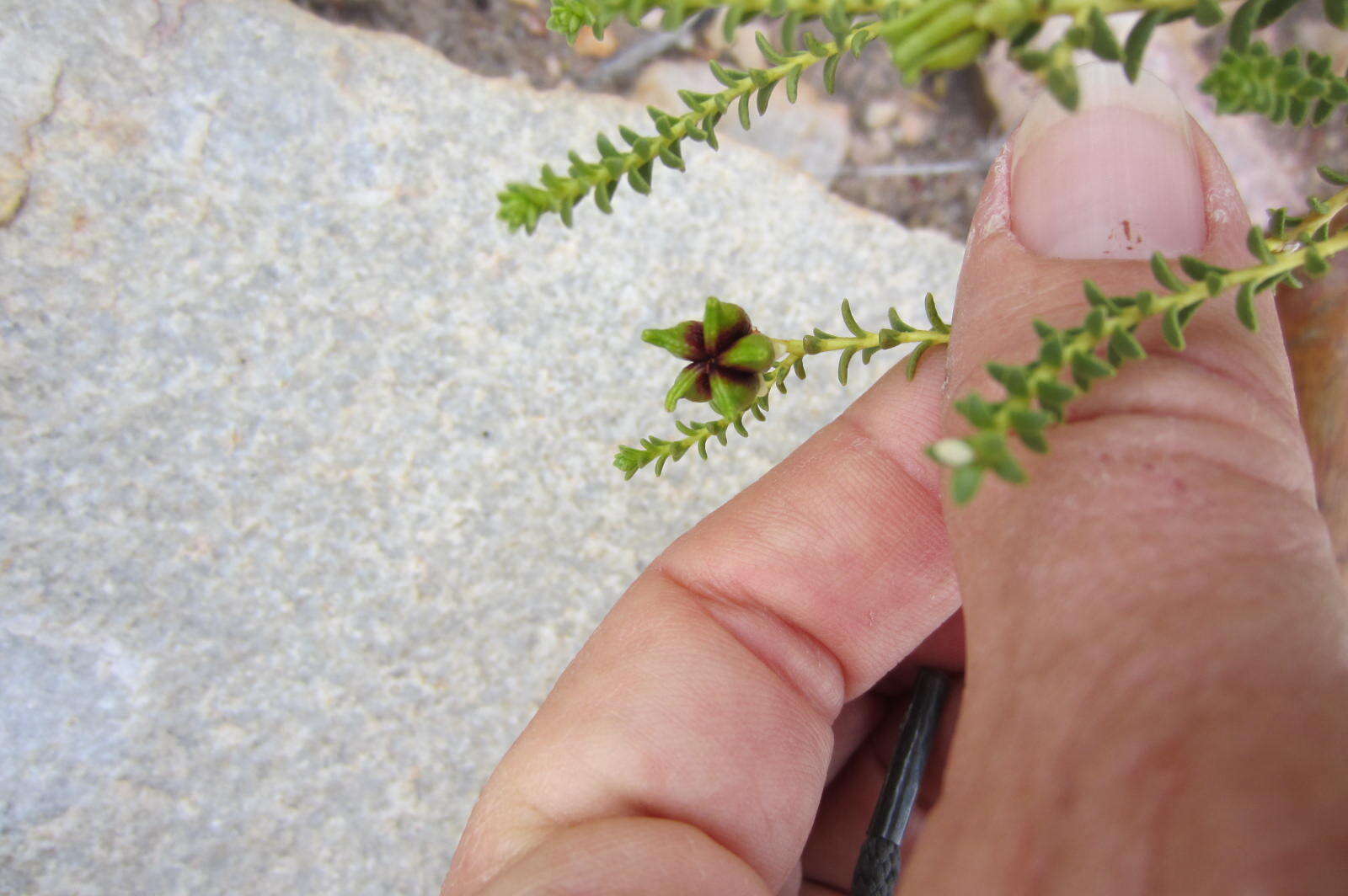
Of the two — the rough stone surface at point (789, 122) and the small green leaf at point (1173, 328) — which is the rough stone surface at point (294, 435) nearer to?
the rough stone surface at point (789, 122)

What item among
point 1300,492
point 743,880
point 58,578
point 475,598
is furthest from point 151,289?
point 1300,492

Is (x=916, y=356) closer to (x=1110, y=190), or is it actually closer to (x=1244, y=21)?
(x=1110, y=190)

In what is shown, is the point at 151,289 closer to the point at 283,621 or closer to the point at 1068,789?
the point at 283,621

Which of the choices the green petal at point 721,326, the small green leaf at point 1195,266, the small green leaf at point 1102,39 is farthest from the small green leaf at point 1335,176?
the green petal at point 721,326

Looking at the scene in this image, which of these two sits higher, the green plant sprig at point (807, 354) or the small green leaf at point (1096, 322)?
the small green leaf at point (1096, 322)

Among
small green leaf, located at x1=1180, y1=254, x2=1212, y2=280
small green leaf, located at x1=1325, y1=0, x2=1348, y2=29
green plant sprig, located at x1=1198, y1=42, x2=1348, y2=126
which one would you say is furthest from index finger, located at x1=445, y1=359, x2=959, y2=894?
small green leaf, located at x1=1325, y1=0, x2=1348, y2=29

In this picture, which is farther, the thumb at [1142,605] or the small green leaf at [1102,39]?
the thumb at [1142,605]

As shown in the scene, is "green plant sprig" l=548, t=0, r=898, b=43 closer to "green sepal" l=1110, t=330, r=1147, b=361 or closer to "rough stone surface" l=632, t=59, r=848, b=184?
"green sepal" l=1110, t=330, r=1147, b=361
